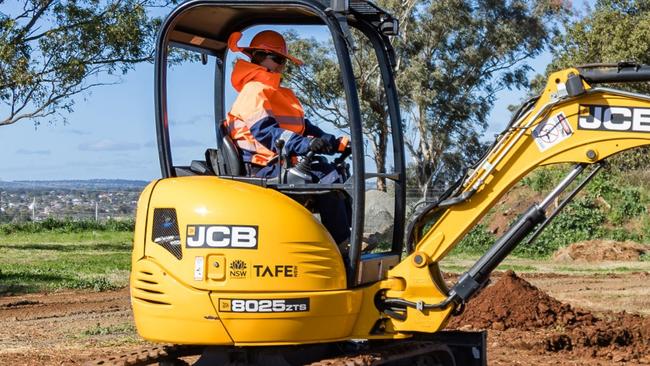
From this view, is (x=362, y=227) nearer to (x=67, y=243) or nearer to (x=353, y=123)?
(x=353, y=123)

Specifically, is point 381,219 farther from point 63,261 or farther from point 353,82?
point 63,261

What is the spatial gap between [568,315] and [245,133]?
6323 mm

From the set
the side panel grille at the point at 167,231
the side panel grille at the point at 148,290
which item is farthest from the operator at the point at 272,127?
the side panel grille at the point at 148,290

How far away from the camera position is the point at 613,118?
655 cm

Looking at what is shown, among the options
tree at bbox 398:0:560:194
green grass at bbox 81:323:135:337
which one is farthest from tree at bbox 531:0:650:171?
green grass at bbox 81:323:135:337

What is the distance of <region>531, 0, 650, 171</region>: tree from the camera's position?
33.5 m

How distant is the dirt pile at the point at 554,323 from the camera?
10766 mm

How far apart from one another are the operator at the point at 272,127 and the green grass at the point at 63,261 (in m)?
10.4

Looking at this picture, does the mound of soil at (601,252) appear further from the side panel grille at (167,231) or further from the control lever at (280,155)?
the side panel grille at (167,231)

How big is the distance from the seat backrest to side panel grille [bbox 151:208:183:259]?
55 cm

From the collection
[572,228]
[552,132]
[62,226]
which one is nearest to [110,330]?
[552,132]

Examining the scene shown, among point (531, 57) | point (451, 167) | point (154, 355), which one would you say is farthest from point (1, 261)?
point (531, 57)

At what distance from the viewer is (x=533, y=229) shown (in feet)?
23.0

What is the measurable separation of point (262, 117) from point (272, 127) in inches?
3.6
